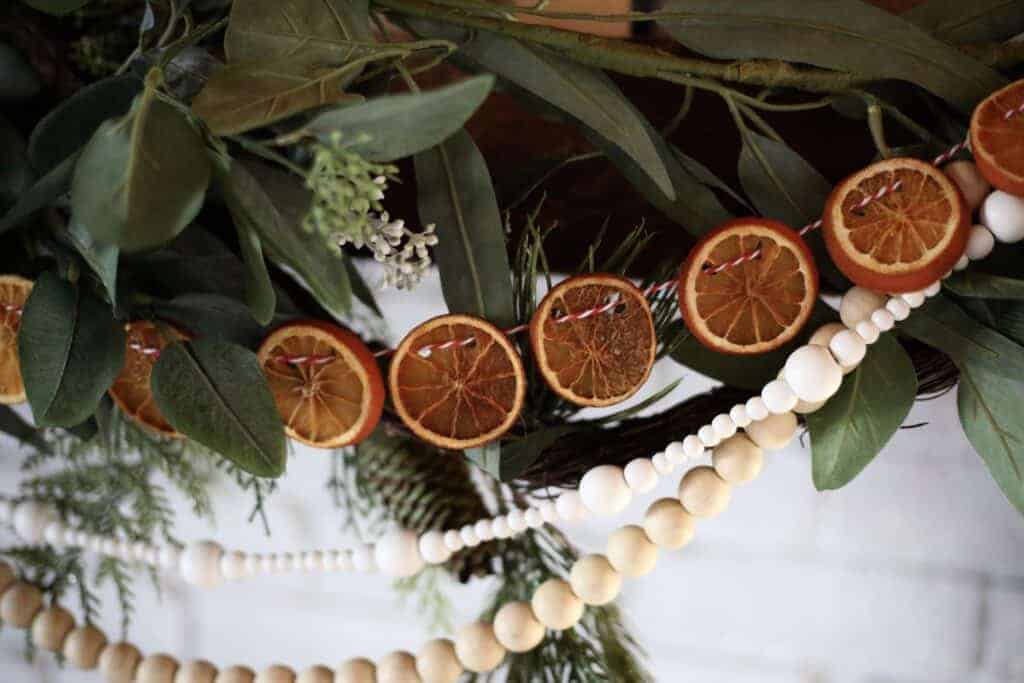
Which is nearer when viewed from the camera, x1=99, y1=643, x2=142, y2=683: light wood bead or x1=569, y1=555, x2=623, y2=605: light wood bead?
x1=569, y1=555, x2=623, y2=605: light wood bead

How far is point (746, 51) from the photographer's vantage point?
475mm

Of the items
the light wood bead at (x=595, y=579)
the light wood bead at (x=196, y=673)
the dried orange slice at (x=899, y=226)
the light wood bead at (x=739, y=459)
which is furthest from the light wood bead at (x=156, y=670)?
the dried orange slice at (x=899, y=226)

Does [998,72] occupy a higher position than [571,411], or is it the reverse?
[998,72]

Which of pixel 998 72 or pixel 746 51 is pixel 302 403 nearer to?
pixel 746 51

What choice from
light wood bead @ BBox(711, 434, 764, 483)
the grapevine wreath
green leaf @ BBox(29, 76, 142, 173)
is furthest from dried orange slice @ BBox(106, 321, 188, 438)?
light wood bead @ BBox(711, 434, 764, 483)

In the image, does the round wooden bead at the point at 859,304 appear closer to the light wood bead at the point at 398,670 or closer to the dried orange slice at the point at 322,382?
the dried orange slice at the point at 322,382

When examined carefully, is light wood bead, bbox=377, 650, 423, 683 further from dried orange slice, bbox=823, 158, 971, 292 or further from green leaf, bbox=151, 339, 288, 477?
dried orange slice, bbox=823, 158, 971, 292

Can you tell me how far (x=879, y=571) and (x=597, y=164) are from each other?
1.23 feet

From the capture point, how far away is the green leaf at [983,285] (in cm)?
45

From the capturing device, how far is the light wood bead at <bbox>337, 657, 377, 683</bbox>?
0.64m

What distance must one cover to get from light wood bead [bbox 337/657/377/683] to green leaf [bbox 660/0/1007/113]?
1.46 feet

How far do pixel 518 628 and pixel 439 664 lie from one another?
63 mm

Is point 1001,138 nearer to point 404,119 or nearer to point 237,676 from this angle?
point 404,119

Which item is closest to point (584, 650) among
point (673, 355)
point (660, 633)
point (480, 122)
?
point (660, 633)
